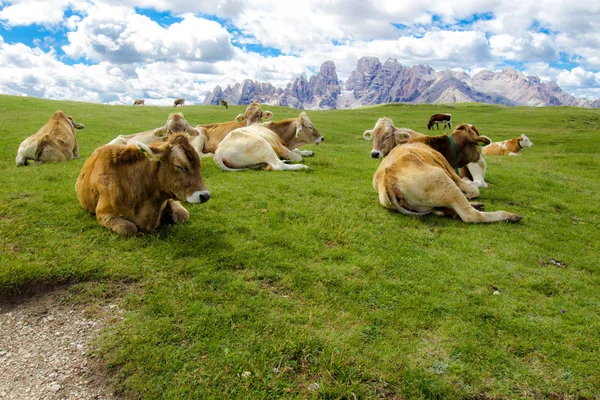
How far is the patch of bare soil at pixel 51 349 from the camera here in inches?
152

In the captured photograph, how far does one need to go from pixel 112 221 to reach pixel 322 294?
3.92 metres

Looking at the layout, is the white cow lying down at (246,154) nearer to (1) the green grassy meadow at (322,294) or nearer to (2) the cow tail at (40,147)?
(1) the green grassy meadow at (322,294)

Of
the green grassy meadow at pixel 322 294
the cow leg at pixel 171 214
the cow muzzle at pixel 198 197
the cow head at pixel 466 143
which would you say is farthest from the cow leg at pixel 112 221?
the cow head at pixel 466 143

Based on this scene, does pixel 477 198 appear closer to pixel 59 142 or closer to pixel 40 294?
pixel 40 294

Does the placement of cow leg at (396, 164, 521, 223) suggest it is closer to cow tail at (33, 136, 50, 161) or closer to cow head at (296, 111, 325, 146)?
cow head at (296, 111, 325, 146)

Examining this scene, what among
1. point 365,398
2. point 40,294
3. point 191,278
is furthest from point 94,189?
point 365,398

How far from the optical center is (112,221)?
6828mm

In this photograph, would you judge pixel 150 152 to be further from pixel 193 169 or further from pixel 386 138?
pixel 386 138

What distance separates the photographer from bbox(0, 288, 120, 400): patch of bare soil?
3.86 m

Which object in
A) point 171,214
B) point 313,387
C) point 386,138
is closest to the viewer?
point 313,387

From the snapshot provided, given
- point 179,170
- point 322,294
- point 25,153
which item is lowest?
point 322,294

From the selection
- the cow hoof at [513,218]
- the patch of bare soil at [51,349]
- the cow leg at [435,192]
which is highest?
the cow leg at [435,192]

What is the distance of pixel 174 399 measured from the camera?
371 cm

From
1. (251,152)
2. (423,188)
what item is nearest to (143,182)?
(423,188)
